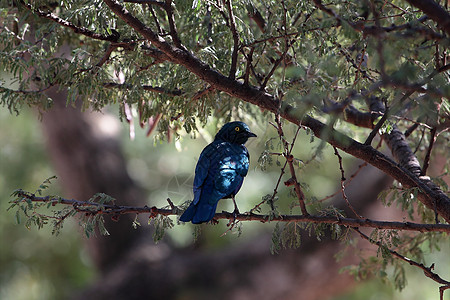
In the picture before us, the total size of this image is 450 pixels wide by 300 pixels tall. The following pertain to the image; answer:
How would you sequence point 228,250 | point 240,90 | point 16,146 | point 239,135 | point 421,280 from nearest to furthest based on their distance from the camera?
point 240,90 < point 239,135 < point 228,250 < point 421,280 < point 16,146

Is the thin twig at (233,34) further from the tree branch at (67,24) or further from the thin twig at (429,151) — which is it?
the thin twig at (429,151)

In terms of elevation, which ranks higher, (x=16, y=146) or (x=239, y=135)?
(x=16, y=146)

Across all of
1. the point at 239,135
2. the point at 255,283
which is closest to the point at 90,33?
the point at 239,135

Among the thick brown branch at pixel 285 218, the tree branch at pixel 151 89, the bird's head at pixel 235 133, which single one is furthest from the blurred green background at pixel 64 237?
the thick brown branch at pixel 285 218

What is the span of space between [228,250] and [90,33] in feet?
17.4

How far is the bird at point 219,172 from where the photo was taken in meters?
3.17

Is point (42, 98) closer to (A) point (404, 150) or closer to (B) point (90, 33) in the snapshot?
(B) point (90, 33)

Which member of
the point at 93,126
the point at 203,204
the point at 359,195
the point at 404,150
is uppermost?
the point at 93,126

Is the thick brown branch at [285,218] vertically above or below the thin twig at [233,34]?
below

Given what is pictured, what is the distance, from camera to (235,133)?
414 centimetres

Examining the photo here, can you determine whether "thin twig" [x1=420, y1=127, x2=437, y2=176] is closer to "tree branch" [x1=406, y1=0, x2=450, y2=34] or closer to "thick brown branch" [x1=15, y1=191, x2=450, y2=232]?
"thick brown branch" [x1=15, y1=191, x2=450, y2=232]

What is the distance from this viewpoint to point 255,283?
7.34 m

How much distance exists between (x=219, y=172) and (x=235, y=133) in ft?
1.93

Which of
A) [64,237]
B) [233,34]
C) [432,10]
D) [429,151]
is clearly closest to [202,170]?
[233,34]
